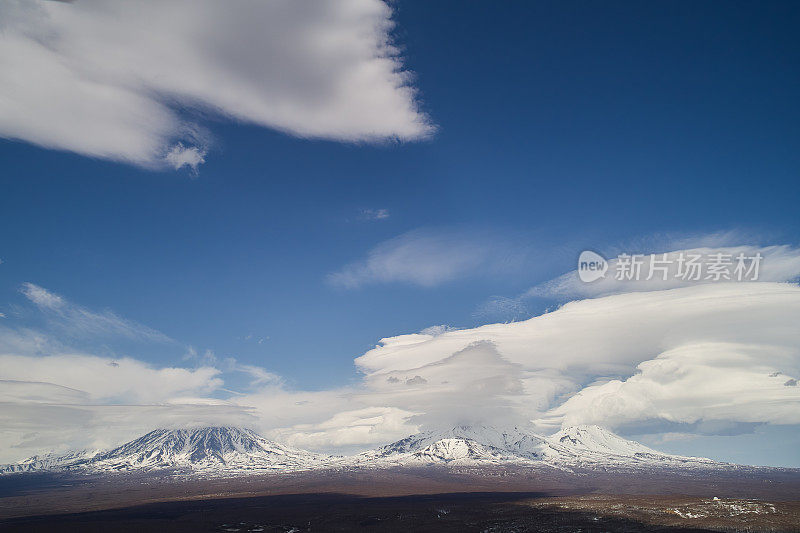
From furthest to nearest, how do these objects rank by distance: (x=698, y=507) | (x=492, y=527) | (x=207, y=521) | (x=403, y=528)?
(x=207, y=521) < (x=698, y=507) < (x=403, y=528) < (x=492, y=527)

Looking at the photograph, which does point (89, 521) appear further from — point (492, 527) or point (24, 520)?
point (492, 527)

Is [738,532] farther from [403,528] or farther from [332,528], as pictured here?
[332,528]

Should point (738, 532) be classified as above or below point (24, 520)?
above

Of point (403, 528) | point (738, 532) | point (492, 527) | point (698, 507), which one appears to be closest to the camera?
point (738, 532)

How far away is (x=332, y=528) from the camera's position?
14888cm

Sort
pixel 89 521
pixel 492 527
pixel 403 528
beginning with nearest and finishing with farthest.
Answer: pixel 492 527 < pixel 403 528 < pixel 89 521

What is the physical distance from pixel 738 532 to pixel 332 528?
121820 millimetres

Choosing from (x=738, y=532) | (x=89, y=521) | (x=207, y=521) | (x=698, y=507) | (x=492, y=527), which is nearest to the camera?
(x=738, y=532)

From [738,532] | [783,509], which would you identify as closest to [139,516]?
[738,532]

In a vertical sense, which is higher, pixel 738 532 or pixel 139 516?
pixel 738 532

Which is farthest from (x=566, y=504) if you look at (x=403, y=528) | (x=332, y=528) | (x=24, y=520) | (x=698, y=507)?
(x=24, y=520)

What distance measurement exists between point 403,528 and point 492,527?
3021 centimetres

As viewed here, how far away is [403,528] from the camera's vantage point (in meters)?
145

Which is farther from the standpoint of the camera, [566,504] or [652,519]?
[566,504]
